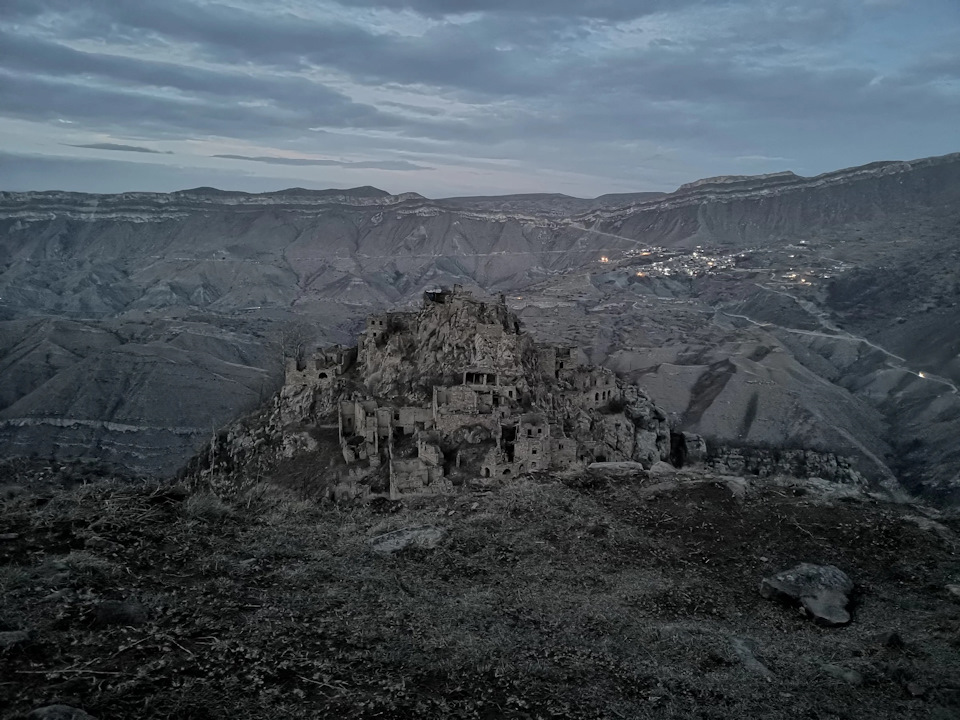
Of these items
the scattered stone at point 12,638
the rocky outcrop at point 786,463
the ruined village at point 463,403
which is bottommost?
the rocky outcrop at point 786,463

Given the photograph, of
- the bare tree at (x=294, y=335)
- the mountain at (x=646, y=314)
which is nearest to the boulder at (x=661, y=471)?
the mountain at (x=646, y=314)

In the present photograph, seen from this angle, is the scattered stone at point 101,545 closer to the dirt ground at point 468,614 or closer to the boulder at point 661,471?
the dirt ground at point 468,614

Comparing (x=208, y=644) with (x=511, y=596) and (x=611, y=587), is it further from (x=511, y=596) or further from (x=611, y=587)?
(x=611, y=587)

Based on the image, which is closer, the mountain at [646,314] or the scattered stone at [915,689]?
the scattered stone at [915,689]

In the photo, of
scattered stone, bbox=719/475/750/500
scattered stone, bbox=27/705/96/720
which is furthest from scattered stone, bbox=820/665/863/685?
scattered stone, bbox=27/705/96/720

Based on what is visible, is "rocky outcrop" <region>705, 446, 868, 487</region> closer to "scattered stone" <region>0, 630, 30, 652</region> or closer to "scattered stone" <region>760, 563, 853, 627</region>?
"scattered stone" <region>760, 563, 853, 627</region>

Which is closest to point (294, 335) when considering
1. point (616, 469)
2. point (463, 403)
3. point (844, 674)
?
point (463, 403)
